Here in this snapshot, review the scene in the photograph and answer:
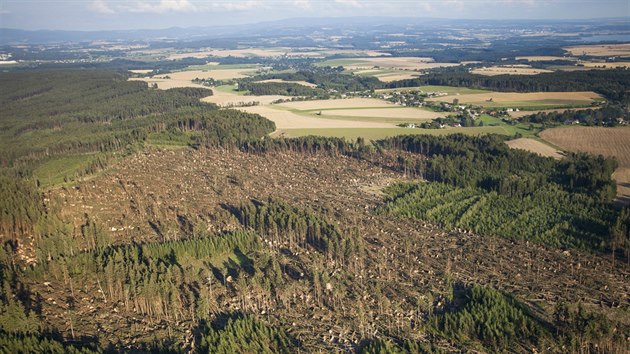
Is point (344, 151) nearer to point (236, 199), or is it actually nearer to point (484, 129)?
point (236, 199)

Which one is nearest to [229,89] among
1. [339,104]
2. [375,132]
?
[339,104]

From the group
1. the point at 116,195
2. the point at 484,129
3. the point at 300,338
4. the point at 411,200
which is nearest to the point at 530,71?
the point at 484,129

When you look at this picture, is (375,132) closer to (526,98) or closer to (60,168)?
(526,98)

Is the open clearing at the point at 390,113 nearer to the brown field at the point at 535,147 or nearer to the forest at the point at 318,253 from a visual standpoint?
the brown field at the point at 535,147

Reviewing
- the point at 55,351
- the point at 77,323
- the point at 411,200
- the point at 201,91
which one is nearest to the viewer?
the point at 55,351

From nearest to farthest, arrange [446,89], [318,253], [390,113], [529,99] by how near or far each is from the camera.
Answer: [318,253], [390,113], [529,99], [446,89]

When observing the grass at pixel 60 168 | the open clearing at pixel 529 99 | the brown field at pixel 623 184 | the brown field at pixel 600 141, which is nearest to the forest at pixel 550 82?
the open clearing at pixel 529 99

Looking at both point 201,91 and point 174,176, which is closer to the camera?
Result: point 174,176
